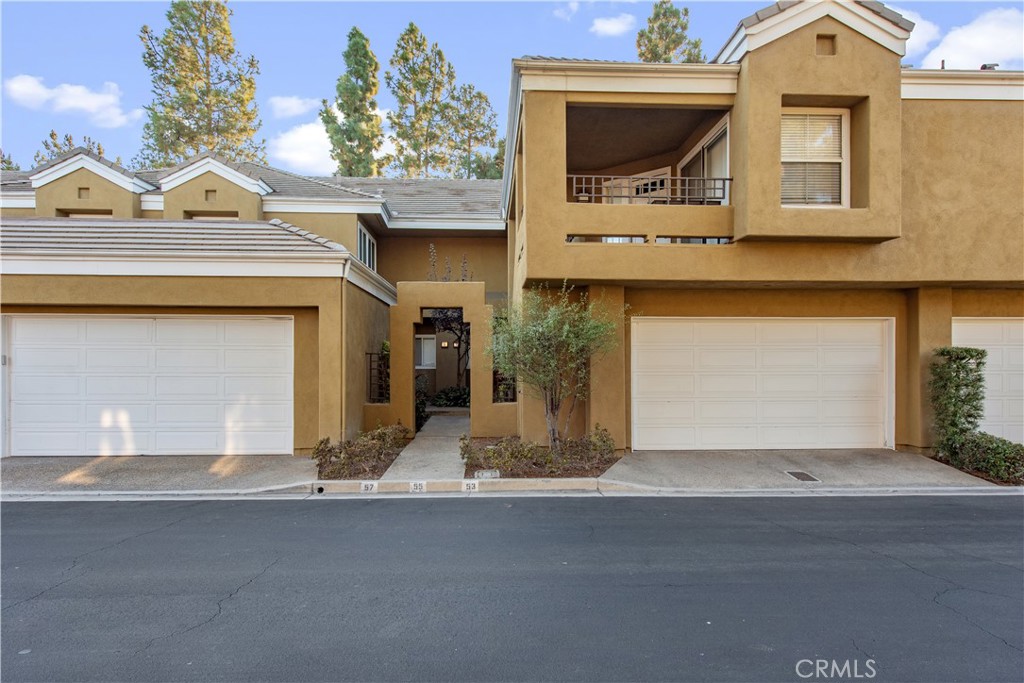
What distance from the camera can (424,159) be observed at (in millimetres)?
30891

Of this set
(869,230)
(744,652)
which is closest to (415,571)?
(744,652)

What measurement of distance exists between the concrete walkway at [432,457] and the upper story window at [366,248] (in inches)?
221

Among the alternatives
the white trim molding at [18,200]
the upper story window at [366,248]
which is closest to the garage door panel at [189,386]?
the upper story window at [366,248]

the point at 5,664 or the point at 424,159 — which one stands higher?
the point at 424,159

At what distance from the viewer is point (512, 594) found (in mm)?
4195

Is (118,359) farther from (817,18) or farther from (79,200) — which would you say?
(817,18)

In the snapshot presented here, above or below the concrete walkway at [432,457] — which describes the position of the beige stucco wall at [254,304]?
above

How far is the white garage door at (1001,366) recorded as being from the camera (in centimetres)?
957

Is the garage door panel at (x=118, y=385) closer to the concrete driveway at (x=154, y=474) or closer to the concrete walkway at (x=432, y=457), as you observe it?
the concrete driveway at (x=154, y=474)

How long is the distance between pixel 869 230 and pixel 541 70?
6082 mm

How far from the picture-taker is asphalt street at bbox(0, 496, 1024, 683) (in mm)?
3301

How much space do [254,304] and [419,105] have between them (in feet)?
83.5

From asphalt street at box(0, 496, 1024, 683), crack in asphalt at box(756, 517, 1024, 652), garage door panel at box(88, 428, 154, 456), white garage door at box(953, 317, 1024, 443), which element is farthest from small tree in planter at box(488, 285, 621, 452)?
white garage door at box(953, 317, 1024, 443)

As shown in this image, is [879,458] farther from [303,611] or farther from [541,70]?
[303,611]
